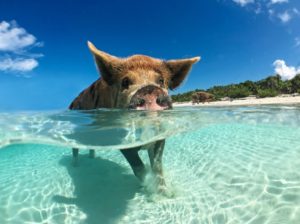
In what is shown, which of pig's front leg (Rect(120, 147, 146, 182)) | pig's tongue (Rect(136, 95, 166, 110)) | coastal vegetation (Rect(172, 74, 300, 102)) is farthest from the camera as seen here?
coastal vegetation (Rect(172, 74, 300, 102))

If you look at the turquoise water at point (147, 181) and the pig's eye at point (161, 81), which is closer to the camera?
the turquoise water at point (147, 181)

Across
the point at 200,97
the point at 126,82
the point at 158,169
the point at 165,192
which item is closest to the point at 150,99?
the point at 126,82

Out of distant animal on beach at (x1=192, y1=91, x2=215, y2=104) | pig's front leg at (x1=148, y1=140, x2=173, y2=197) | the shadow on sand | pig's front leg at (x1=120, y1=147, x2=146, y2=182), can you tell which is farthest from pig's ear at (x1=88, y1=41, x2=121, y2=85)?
distant animal on beach at (x1=192, y1=91, x2=215, y2=104)

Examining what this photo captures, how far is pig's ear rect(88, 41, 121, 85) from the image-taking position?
5280 millimetres

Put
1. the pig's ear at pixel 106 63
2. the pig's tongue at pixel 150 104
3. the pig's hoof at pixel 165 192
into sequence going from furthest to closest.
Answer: the pig's ear at pixel 106 63
the pig's hoof at pixel 165 192
the pig's tongue at pixel 150 104

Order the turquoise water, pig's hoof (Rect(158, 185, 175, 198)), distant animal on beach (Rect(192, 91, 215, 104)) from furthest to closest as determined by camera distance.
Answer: distant animal on beach (Rect(192, 91, 215, 104)), pig's hoof (Rect(158, 185, 175, 198)), the turquoise water

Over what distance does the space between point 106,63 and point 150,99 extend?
4.94 ft

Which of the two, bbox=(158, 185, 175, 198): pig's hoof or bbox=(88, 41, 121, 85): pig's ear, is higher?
bbox=(88, 41, 121, 85): pig's ear

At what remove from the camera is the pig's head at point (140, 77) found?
14.6ft

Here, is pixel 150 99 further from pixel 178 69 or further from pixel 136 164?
pixel 178 69

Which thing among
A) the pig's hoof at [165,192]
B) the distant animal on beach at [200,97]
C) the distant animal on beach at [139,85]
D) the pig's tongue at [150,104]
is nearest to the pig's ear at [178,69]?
the distant animal on beach at [139,85]

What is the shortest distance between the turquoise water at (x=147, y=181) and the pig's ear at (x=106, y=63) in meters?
0.85

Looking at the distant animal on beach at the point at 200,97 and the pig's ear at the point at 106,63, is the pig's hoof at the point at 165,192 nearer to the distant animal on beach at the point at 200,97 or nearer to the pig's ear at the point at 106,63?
the pig's ear at the point at 106,63

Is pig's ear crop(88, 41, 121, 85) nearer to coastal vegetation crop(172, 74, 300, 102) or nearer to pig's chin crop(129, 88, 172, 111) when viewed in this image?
pig's chin crop(129, 88, 172, 111)
